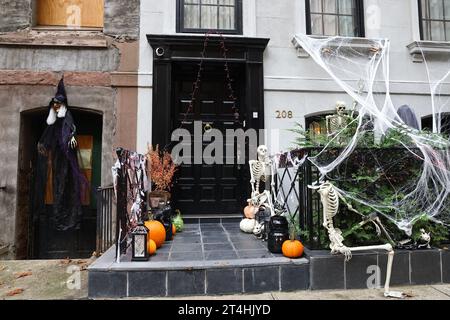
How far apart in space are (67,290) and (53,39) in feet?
17.3

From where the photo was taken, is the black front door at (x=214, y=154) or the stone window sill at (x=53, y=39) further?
the black front door at (x=214, y=154)

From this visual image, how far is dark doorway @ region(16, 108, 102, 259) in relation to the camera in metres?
6.88

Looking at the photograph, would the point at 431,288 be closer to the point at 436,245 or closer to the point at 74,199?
the point at 436,245

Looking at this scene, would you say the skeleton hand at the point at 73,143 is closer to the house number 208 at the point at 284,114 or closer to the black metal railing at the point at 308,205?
the house number 208 at the point at 284,114

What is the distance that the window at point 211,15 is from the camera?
24.2 ft

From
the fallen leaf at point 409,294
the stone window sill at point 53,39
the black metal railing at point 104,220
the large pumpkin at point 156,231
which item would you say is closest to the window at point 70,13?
the stone window sill at point 53,39

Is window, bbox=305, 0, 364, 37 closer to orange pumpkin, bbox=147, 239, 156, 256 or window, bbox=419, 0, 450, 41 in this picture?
window, bbox=419, 0, 450, 41

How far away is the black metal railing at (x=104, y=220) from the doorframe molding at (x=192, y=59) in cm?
165

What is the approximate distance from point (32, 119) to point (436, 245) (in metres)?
7.79

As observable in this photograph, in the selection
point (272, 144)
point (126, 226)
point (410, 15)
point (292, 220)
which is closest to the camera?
point (126, 226)

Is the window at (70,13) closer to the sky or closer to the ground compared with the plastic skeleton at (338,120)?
closer to the sky

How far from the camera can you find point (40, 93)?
6.78 m

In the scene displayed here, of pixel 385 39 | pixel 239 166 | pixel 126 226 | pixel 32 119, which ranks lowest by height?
pixel 126 226
